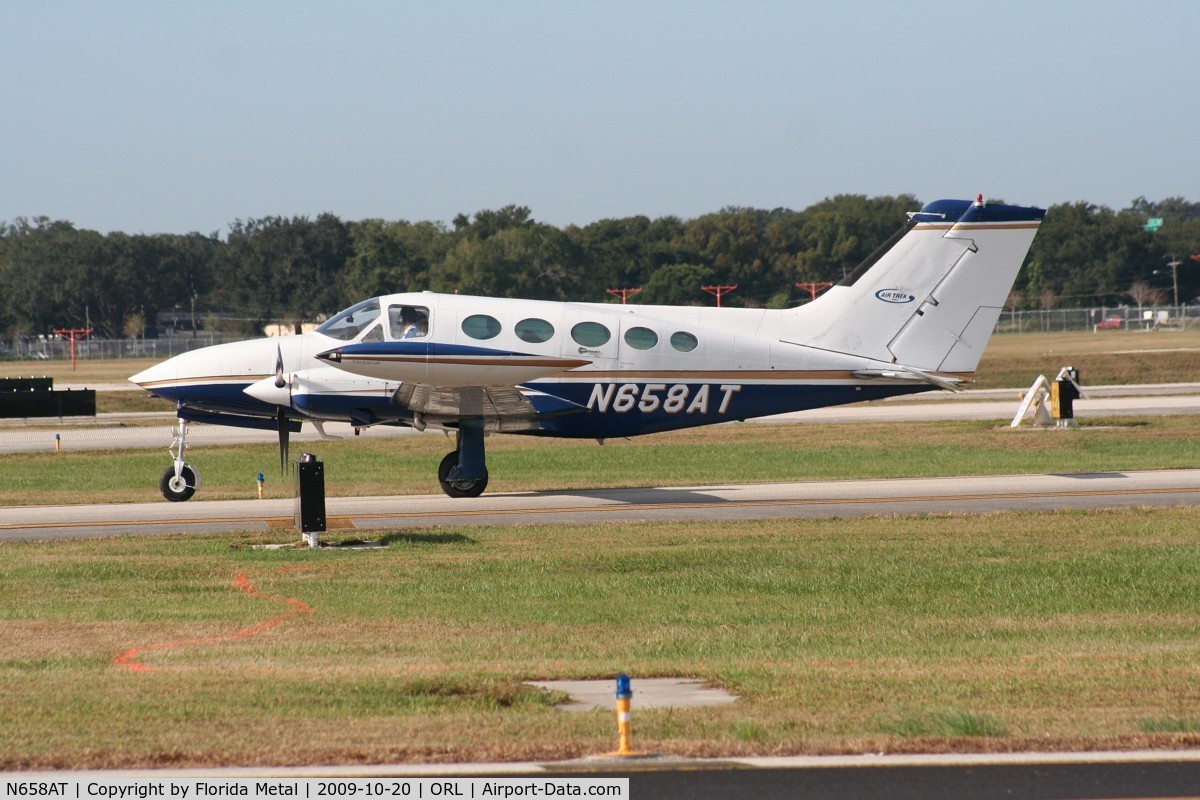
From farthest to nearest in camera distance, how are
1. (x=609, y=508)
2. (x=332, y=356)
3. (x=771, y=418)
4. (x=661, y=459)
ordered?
(x=771, y=418)
(x=661, y=459)
(x=609, y=508)
(x=332, y=356)

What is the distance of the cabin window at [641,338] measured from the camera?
2164 cm

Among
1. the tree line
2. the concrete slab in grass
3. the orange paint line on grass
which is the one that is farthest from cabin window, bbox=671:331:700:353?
the tree line

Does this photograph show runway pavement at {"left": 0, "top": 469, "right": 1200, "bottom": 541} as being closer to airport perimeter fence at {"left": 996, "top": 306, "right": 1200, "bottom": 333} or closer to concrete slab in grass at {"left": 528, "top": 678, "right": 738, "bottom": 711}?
concrete slab in grass at {"left": 528, "top": 678, "right": 738, "bottom": 711}

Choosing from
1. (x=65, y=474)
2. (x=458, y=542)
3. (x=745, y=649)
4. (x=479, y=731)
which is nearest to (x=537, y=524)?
(x=458, y=542)

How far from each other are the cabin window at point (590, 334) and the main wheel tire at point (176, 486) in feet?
23.8

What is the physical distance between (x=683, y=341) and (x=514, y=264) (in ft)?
261

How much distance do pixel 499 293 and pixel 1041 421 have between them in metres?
69.5

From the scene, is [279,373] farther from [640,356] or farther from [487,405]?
[640,356]

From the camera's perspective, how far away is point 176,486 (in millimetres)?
22234

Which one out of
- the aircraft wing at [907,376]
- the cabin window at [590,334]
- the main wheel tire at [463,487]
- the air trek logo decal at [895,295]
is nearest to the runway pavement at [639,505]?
the main wheel tire at [463,487]

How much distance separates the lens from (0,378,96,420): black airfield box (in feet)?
143

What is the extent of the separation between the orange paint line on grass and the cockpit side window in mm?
6788

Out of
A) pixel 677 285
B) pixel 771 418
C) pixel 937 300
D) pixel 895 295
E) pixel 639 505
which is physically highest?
pixel 677 285
